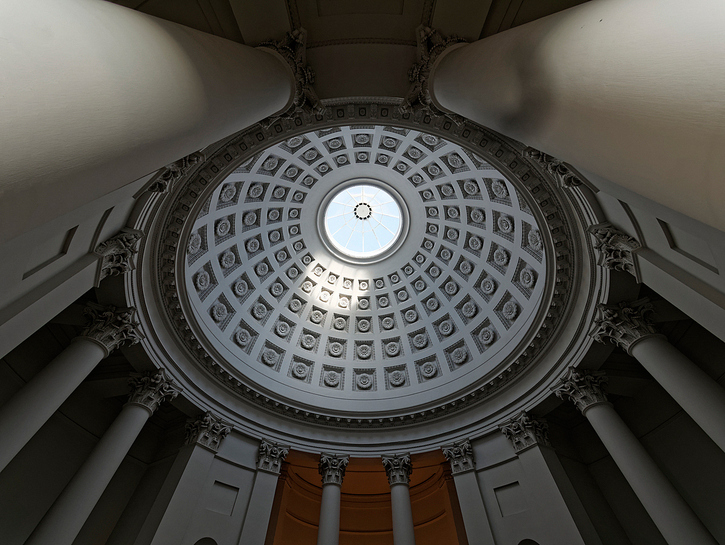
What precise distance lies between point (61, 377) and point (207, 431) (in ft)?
17.3

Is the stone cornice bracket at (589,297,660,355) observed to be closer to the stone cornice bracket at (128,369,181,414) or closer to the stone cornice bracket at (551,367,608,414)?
the stone cornice bracket at (551,367,608,414)

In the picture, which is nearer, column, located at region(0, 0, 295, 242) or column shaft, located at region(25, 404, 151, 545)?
column, located at region(0, 0, 295, 242)

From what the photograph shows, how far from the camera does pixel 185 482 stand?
11.2 metres

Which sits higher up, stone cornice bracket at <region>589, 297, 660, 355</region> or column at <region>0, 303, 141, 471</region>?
stone cornice bracket at <region>589, 297, 660, 355</region>

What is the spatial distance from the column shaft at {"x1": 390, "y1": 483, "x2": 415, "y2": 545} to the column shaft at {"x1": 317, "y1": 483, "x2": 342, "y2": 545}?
1.91 metres

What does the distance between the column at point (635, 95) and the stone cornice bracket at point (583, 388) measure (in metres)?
9.94

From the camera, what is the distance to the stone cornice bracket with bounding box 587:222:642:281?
9000mm

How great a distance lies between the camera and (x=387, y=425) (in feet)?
51.0

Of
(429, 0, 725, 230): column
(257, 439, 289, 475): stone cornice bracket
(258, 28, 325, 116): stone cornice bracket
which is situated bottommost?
(429, 0, 725, 230): column

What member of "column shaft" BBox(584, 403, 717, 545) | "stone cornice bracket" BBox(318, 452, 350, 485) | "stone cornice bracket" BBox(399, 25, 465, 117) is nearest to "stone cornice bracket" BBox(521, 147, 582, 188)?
"stone cornice bracket" BBox(399, 25, 465, 117)

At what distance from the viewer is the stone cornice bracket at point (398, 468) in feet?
45.9

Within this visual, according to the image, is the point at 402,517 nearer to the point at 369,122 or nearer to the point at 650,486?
the point at 650,486

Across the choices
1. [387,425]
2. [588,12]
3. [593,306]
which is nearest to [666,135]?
[588,12]

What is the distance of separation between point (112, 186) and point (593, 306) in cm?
1180
